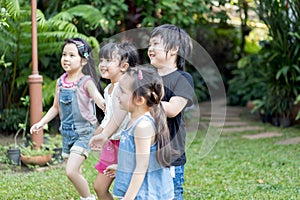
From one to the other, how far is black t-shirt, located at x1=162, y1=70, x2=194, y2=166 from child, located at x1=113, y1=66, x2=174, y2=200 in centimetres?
27

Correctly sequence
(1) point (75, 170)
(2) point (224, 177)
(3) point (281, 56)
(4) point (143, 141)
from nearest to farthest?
(4) point (143, 141) < (1) point (75, 170) < (2) point (224, 177) < (3) point (281, 56)

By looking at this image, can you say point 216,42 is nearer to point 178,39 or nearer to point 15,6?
point 15,6

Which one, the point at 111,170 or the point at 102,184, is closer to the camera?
the point at 111,170

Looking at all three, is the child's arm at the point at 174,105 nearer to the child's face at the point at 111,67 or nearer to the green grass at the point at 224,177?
the child's face at the point at 111,67

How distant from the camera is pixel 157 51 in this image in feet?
9.39

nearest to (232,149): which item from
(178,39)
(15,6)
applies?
(15,6)

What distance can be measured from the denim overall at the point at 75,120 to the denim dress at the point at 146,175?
43.7 inches

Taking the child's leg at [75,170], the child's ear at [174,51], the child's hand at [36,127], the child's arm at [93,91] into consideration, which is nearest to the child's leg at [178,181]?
the child's ear at [174,51]

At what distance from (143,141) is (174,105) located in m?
0.37

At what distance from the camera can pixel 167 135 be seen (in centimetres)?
258

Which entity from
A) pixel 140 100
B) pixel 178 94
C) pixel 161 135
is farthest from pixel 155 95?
pixel 178 94

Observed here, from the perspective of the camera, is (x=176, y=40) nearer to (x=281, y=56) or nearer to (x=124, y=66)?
(x=124, y=66)

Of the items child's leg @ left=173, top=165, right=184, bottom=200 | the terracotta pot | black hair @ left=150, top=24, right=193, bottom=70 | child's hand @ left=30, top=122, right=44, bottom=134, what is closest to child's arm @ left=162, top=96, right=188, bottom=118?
black hair @ left=150, top=24, right=193, bottom=70

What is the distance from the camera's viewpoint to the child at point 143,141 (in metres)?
2.47
